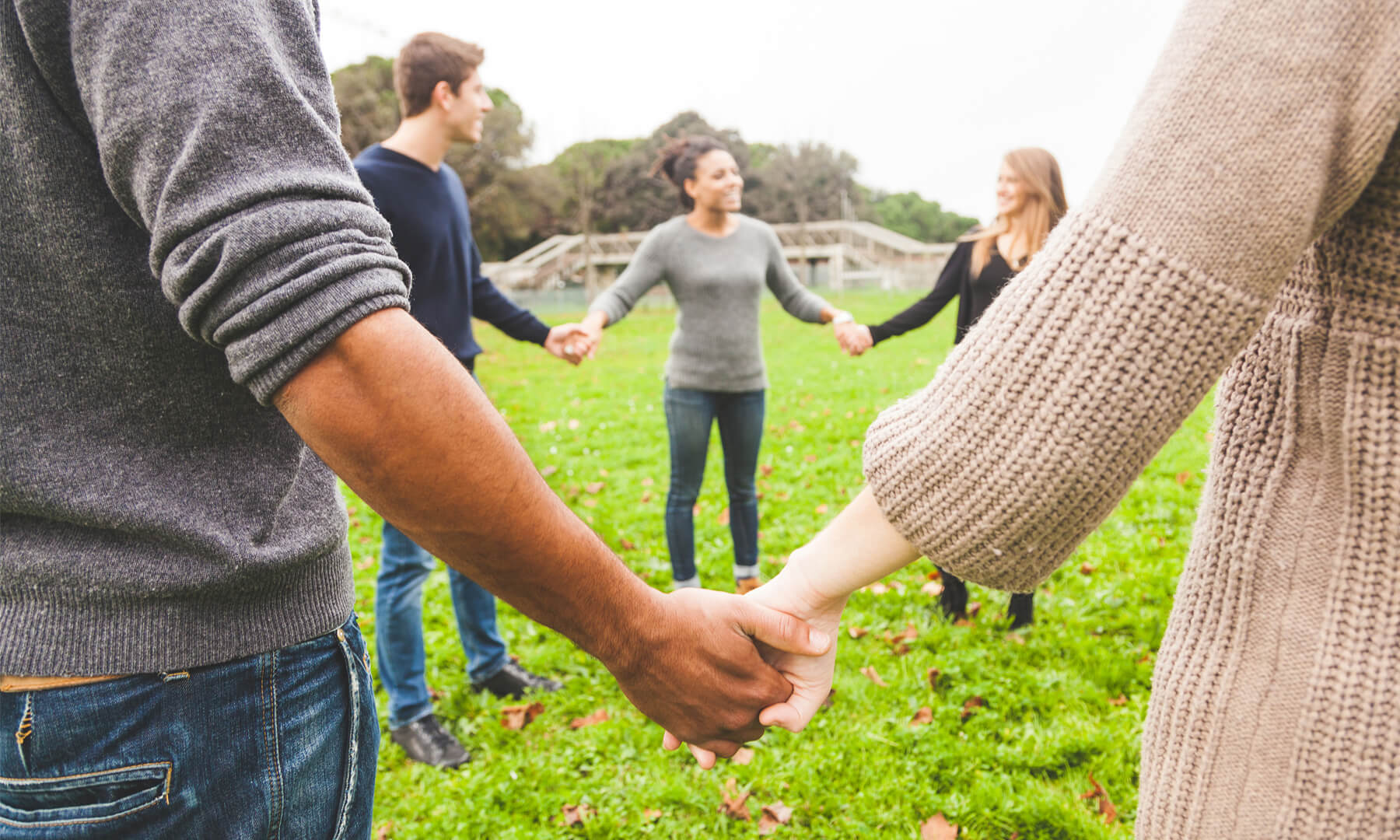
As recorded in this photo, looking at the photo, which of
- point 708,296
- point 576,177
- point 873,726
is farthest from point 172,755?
point 576,177

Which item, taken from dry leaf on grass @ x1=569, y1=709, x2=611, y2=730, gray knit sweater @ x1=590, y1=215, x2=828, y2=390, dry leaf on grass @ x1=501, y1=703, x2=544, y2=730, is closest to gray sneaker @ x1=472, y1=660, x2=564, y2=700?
dry leaf on grass @ x1=501, y1=703, x2=544, y2=730

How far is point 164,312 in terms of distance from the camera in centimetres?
111

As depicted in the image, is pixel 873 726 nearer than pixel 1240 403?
No

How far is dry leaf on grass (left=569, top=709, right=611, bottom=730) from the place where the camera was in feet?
13.3

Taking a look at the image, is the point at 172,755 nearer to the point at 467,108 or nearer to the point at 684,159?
the point at 467,108

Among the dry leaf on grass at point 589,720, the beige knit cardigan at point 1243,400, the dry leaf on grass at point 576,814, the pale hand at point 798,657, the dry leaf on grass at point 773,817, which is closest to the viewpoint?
the beige knit cardigan at point 1243,400


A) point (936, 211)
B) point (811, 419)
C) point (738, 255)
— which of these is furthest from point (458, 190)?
point (936, 211)

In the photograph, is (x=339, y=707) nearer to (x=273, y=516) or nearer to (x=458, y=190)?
(x=273, y=516)

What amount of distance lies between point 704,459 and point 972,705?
2.08 m

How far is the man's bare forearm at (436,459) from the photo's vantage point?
0.99m

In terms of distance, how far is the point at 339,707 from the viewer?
4.46ft

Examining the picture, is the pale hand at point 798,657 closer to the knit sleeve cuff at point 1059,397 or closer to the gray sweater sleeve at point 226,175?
the knit sleeve cuff at point 1059,397

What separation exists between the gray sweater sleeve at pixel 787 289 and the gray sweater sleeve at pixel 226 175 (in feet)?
15.2

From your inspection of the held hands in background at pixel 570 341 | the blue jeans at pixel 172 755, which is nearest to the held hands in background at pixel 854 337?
the held hands in background at pixel 570 341
